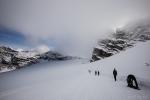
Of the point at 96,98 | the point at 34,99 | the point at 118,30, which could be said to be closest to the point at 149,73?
the point at 96,98

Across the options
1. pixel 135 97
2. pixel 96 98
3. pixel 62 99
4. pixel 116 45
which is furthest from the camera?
pixel 116 45

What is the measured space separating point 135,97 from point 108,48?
99791mm

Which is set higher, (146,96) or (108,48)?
(108,48)

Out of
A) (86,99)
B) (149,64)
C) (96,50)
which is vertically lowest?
(86,99)

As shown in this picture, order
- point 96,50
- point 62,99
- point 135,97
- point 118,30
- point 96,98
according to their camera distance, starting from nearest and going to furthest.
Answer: point 135,97 < point 96,98 < point 62,99 < point 96,50 < point 118,30

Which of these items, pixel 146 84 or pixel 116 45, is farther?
pixel 116 45

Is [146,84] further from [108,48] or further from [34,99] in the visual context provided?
[108,48]

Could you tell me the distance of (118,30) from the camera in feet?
386

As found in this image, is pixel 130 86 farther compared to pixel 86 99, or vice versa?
pixel 130 86

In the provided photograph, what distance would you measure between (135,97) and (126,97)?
0.56m

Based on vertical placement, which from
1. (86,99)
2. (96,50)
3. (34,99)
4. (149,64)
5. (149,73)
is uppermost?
(96,50)

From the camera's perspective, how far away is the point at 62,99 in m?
7.15

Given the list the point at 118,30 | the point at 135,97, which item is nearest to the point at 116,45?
the point at 118,30

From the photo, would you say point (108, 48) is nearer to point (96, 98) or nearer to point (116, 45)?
point (116, 45)
